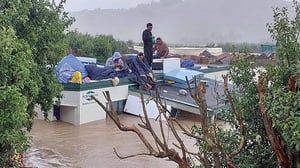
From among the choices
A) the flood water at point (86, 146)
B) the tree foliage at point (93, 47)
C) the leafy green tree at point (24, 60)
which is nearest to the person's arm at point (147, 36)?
the flood water at point (86, 146)

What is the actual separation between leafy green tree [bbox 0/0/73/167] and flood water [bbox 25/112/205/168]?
6.95ft

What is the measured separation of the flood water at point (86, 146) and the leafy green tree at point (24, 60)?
2117 mm

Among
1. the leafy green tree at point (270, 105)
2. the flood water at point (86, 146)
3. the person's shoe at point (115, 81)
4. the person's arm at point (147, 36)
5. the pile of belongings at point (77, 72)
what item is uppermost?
the person's arm at point (147, 36)

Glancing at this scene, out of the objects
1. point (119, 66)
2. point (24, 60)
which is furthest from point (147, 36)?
point (24, 60)

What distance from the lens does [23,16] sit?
5.76 meters

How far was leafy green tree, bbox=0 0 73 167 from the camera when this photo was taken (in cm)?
452

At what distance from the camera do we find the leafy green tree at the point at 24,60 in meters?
Result: 4.52

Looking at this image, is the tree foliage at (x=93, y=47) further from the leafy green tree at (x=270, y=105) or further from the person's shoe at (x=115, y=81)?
the leafy green tree at (x=270, y=105)

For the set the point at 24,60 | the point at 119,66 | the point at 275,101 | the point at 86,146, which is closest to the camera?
the point at 275,101

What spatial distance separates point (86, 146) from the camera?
999cm

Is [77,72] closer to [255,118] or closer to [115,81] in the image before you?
[115,81]

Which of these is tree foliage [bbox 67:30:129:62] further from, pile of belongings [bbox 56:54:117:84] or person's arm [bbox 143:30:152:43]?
person's arm [bbox 143:30:152:43]

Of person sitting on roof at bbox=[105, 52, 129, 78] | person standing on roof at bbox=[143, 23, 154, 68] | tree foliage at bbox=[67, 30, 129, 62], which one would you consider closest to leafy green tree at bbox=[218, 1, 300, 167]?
person standing on roof at bbox=[143, 23, 154, 68]

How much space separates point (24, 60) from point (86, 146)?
5345 mm
